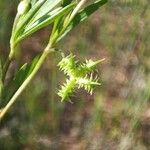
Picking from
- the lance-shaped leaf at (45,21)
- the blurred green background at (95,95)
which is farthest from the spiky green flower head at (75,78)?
the blurred green background at (95,95)

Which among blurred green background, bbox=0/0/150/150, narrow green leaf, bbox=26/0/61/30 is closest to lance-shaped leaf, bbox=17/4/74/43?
narrow green leaf, bbox=26/0/61/30

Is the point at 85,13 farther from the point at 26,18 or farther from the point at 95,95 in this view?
the point at 95,95

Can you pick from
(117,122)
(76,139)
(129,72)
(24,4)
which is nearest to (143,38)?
(129,72)

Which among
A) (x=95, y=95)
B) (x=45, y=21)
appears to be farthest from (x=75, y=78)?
(x=95, y=95)

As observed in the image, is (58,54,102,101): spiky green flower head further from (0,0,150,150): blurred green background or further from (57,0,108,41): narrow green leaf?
(0,0,150,150): blurred green background

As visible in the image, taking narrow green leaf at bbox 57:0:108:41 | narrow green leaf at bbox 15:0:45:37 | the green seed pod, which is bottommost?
narrow green leaf at bbox 57:0:108:41

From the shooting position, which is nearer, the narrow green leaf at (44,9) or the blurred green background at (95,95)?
the narrow green leaf at (44,9)

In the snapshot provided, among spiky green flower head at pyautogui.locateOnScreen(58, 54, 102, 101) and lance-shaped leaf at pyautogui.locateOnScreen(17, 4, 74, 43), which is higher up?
lance-shaped leaf at pyautogui.locateOnScreen(17, 4, 74, 43)

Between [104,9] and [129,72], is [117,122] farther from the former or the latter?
[104,9]

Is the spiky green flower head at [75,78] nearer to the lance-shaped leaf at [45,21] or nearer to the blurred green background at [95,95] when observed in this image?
the lance-shaped leaf at [45,21]
